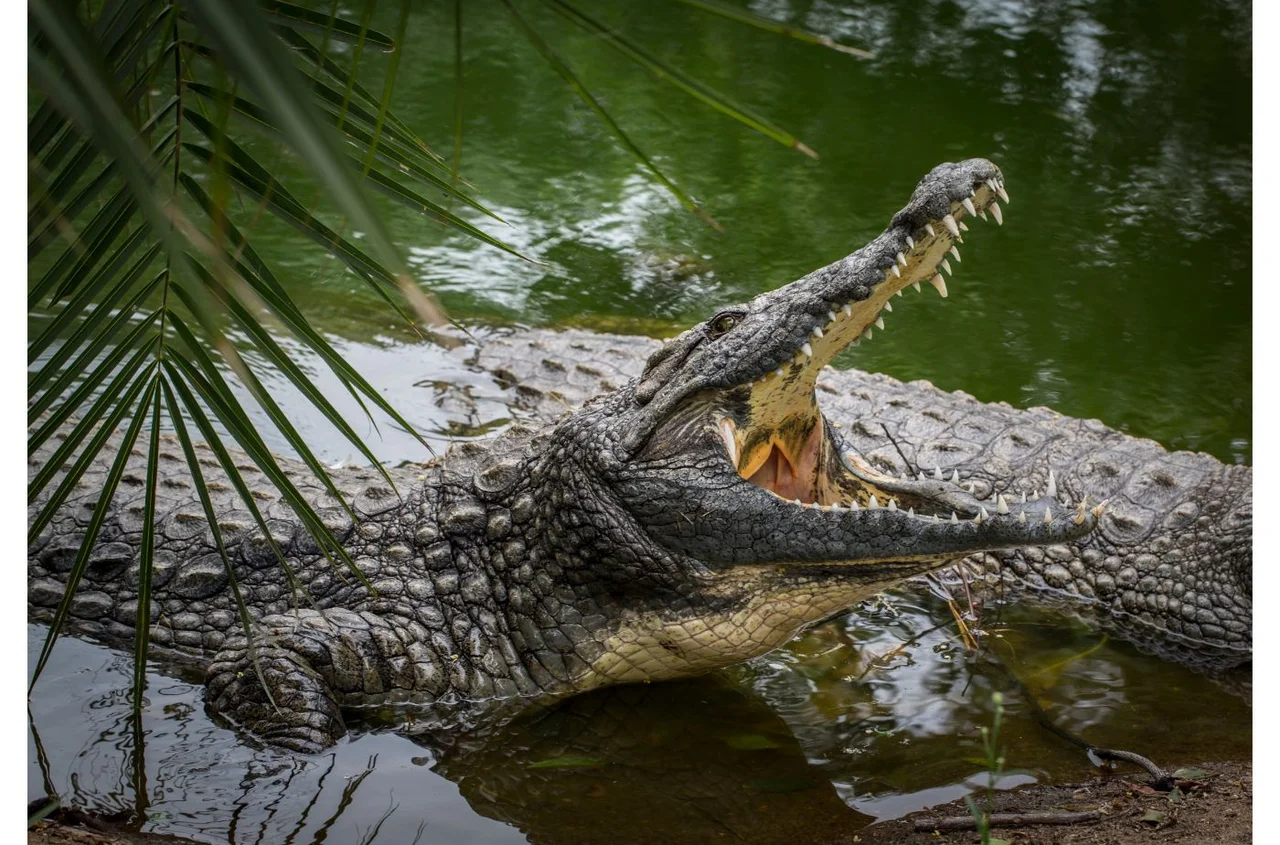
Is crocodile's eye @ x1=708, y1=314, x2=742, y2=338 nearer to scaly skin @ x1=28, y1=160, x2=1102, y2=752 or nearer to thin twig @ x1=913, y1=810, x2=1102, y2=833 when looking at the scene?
scaly skin @ x1=28, y1=160, x2=1102, y2=752

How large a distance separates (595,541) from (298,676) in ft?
3.47

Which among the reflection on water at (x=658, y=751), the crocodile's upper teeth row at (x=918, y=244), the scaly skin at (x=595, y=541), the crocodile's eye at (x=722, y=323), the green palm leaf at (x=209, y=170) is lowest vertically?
the reflection on water at (x=658, y=751)

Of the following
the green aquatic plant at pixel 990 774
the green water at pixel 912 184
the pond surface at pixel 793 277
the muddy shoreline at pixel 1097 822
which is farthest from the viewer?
the green water at pixel 912 184

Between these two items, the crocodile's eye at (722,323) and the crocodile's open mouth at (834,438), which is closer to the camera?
the crocodile's open mouth at (834,438)

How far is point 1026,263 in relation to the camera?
8.53m

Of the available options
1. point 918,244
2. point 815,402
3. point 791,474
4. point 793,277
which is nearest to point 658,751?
point 791,474

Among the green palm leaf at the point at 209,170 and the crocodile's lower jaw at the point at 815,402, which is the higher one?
the green palm leaf at the point at 209,170

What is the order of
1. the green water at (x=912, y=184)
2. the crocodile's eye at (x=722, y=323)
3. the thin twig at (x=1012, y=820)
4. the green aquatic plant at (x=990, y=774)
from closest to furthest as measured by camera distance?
the green aquatic plant at (x=990, y=774)
the thin twig at (x=1012, y=820)
the crocodile's eye at (x=722, y=323)
the green water at (x=912, y=184)

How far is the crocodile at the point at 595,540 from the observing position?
11.6 ft

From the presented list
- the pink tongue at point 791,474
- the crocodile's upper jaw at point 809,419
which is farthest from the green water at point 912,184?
the crocodile's upper jaw at point 809,419

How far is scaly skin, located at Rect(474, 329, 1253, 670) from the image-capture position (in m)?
4.95

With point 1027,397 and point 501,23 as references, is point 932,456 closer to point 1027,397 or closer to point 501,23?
point 1027,397

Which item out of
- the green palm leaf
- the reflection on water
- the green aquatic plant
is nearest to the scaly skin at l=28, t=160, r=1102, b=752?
the reflection on water

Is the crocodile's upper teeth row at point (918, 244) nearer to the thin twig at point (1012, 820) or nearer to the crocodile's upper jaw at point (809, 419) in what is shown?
the crocodile's upper jaw at point (809, 419)
